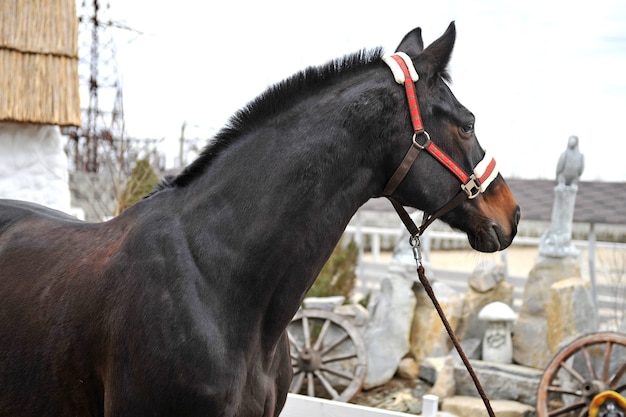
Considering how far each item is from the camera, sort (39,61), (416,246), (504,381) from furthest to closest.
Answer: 1. (504,381)
2. (39,61)
3. (416,246)

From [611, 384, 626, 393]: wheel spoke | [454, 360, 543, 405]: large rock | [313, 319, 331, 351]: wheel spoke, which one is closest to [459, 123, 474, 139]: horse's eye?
[611, 384, 626, 393]: wheel spoke

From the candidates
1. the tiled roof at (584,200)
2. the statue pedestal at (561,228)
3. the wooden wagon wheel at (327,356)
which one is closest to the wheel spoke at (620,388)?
the statue pedestal at (561,228)

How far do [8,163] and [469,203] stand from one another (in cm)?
357

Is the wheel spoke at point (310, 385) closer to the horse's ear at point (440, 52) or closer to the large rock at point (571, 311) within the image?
the large rock at point (571, 311)

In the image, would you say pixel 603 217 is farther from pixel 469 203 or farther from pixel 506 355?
pixel 469 203

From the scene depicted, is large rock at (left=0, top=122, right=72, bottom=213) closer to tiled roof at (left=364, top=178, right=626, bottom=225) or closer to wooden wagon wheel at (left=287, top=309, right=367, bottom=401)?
wooden wagon wheel at (left=287, top=309, right=367, bottom=401)

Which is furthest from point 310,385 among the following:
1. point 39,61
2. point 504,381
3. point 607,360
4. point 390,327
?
point 39,61

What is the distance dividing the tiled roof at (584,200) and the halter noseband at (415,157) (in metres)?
5.93

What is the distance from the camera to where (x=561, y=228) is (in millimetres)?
6043

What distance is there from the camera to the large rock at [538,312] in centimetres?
595

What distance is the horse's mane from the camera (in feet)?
6.46

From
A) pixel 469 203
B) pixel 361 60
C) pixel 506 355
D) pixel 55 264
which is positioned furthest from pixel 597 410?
pixel 55 264

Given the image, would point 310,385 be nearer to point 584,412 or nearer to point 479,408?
point 479,408

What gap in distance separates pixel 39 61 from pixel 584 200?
282 inches
